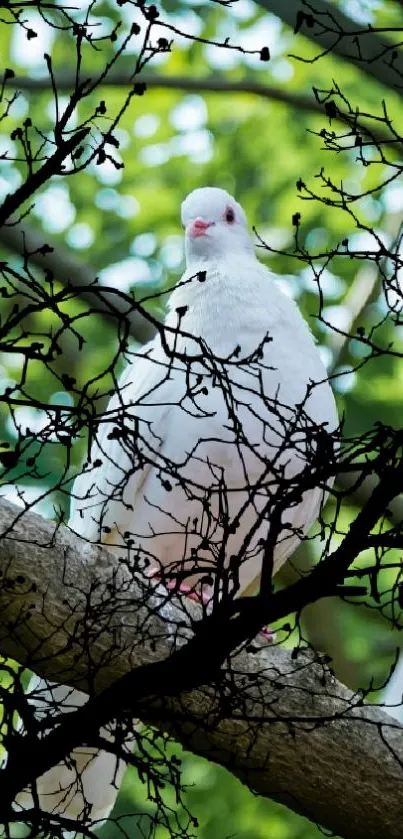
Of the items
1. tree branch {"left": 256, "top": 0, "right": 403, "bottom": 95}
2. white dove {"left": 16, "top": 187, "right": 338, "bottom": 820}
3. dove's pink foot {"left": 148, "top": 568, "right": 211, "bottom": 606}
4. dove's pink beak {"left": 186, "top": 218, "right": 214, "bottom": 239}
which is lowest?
dove's pink foot {"left": 148, "top": 568, "right": 211, "bottom": 606}

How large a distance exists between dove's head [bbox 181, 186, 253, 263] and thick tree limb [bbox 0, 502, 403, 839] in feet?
7.90

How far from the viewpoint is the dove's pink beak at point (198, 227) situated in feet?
21.9

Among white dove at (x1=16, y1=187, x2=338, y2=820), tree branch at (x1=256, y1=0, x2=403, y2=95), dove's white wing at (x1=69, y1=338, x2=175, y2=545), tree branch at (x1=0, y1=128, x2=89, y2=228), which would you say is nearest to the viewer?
tree branch at (x1=0, y1=128, x2=89, y2=228)

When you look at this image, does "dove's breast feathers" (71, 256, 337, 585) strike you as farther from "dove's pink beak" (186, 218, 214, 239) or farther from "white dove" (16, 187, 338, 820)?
"dove's pink beak" (186, 218, 214, 239)

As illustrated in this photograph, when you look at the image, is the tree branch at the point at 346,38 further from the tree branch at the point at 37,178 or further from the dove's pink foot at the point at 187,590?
the tree branch at the point at 37,178

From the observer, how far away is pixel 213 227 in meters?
6.72

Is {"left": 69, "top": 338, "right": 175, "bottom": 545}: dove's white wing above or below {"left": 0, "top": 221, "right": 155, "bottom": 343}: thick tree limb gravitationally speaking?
below

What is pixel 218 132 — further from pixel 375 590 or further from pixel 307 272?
pixel 375 590

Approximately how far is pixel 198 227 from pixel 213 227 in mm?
81

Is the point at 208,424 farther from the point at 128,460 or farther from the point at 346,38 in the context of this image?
the point at 346,38

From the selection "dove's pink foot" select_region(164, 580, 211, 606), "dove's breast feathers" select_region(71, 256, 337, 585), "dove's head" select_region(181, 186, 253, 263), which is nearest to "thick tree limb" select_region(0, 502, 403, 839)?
"dove's pink foot" select_region(164, 580, 211, 606)

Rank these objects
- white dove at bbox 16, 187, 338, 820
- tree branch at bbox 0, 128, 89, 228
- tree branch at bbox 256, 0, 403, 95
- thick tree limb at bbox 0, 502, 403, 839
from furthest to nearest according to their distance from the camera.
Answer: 1. tree branch at bbox 256, 0, 403, 95
2. white dove at bbox 16, 187, 338, 820
3. thick tree limb at bbox 0, 502, 403, 839
4. tree branch at bbox 0, 128, 89, 228

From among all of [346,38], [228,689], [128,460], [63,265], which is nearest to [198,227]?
[128,460]

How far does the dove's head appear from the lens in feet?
21.9
